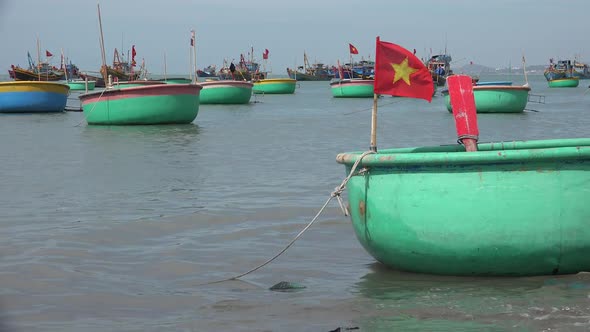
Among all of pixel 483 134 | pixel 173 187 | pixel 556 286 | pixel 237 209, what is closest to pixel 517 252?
pixel 556 286

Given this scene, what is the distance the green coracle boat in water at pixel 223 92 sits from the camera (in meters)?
44.0

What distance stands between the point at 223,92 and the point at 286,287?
37.9 m

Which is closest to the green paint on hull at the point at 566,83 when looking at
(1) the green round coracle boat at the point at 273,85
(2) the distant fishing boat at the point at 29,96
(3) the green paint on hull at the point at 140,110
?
(1) the green round coracle boat at the point at 273,85

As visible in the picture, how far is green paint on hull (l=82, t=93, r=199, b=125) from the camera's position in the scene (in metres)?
25.4

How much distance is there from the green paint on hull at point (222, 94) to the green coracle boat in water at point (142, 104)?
17.7m

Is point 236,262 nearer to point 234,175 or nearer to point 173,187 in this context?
point 173,187

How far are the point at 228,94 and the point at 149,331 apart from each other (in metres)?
39.0

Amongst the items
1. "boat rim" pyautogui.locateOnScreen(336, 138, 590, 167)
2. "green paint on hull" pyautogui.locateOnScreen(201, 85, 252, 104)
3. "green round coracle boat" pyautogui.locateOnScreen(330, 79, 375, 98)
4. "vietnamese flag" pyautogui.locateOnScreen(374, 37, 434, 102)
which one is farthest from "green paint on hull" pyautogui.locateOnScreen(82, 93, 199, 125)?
"green round coracle boat" pyautogui.locateOnScreen(330, 79, 375, 98)

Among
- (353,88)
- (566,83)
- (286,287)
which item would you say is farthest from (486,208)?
(566,83)

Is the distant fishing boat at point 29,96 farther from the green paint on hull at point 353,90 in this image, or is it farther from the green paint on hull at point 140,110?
the green paint on hull at point 353,90

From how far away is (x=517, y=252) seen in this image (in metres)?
6.43

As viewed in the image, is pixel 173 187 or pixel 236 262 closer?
pixel 236 262

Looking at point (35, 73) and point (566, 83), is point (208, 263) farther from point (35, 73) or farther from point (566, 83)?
point (566, 83)

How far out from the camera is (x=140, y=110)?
83.1ft
